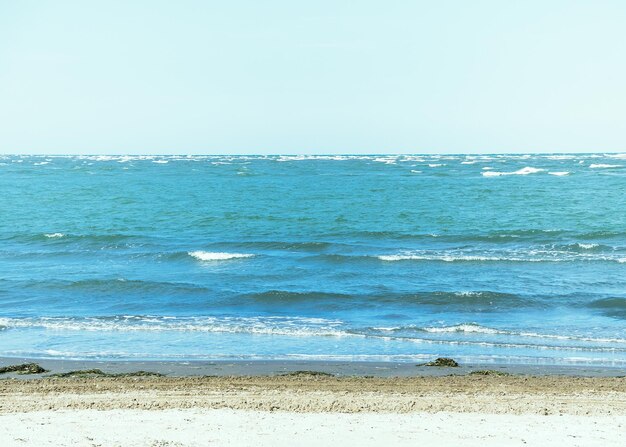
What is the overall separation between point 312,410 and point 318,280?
13522mm

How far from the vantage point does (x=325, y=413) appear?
34.3ft

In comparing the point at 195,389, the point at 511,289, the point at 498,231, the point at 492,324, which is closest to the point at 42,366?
the point at 195,389

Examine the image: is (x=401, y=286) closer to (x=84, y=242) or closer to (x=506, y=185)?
(x=84, y=242)

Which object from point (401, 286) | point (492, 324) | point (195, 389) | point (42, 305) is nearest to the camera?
point (195, 389)

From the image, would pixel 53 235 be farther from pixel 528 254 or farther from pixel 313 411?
pixel 313 411

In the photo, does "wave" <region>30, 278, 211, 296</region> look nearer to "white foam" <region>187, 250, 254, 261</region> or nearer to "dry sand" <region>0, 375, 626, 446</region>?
"white foam" <region>187, 250, 254, 261</region>

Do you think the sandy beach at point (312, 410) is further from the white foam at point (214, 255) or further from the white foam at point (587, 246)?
the white foam at point (587, 246)

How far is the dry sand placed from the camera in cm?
933

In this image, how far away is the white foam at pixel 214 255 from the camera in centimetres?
2880

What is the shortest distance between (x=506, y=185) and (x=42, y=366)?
56888 mm

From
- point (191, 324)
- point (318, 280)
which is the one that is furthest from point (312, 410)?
point (318, 280)

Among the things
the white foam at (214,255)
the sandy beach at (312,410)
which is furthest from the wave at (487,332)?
the white foam at (214,255)

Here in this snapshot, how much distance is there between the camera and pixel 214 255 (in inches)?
1158

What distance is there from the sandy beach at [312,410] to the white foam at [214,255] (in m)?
15.6
